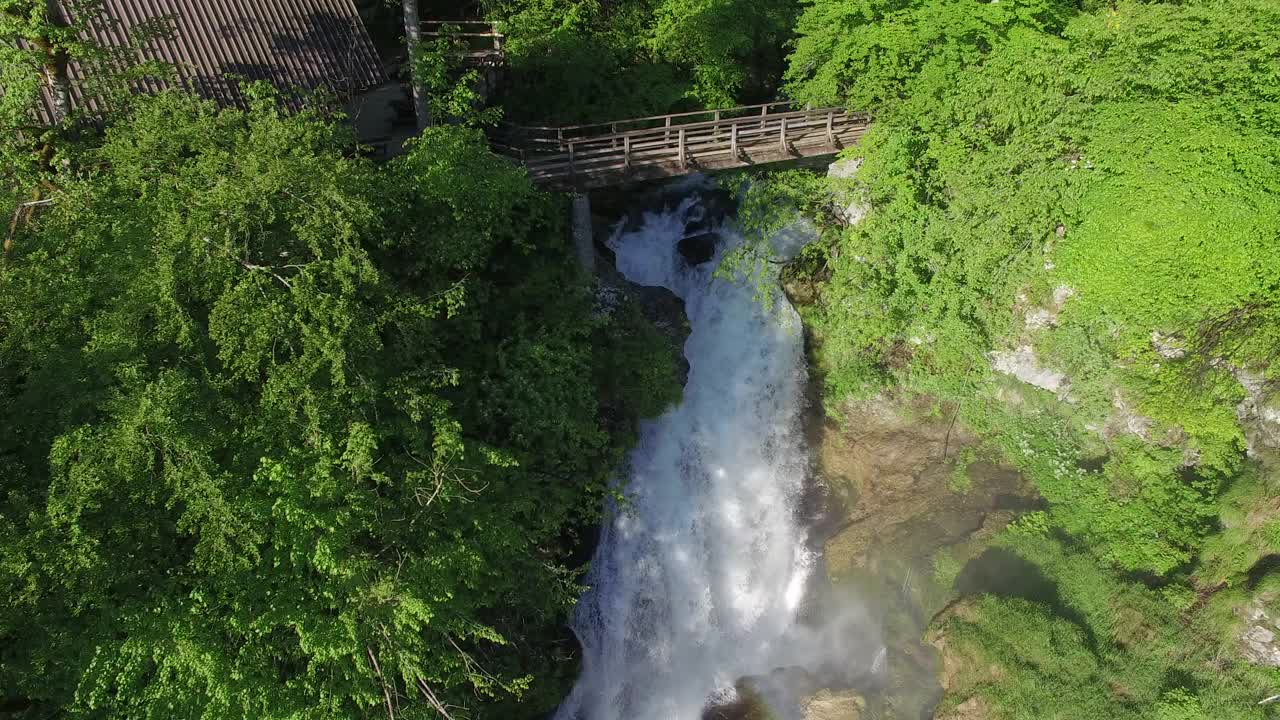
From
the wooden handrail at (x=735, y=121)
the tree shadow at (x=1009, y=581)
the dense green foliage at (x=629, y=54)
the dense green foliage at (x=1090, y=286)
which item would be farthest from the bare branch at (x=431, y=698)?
the dense green foliage at (x=629, y=54)

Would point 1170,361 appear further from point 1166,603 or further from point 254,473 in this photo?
point 254,473

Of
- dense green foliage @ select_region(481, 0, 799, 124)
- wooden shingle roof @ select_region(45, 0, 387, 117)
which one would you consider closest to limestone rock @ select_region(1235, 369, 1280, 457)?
dense green foliage @ select_region(481, 0, 799, 124)

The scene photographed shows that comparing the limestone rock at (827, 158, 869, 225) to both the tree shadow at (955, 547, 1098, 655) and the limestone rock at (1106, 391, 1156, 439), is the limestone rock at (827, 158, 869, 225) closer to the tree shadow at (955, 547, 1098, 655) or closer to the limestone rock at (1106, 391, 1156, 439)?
the limestone rock at (1106, 391, 1156, 439)

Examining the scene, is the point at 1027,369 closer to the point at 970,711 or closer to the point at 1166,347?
the point at 1166,347

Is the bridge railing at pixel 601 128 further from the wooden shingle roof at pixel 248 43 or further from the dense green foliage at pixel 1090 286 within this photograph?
the wooden shingle roof at pixel 248 43

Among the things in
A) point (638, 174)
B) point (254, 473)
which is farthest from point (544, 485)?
point (638, 174)
